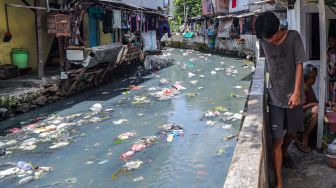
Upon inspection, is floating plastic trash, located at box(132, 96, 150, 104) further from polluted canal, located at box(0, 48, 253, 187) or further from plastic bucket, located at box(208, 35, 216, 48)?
plastic bucket, located at box(208, 35, 216, 48)

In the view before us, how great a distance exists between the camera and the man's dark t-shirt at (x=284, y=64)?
3.50 meters

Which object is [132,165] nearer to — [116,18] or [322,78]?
[322,78]

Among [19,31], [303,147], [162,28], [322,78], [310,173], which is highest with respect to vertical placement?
[162,28]

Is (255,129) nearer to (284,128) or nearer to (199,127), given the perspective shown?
(284,128)

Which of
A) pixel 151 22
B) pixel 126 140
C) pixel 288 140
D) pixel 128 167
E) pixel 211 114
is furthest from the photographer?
pixel 151 22

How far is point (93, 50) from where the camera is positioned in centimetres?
1255

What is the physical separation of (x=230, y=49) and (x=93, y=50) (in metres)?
15.2

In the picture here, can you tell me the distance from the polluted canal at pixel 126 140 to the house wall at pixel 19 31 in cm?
202

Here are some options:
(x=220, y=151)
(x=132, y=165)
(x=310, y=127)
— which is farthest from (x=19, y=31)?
(x=310, y=127)

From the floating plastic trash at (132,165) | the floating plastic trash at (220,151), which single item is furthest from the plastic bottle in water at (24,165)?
the floating plastic trash at (220,151)

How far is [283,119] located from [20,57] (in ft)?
32.4

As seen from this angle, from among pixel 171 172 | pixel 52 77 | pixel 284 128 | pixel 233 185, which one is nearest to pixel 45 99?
pixel 52 77

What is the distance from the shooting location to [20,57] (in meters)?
11.8

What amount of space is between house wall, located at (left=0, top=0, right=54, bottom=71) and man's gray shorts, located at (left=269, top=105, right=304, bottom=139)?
972cm
